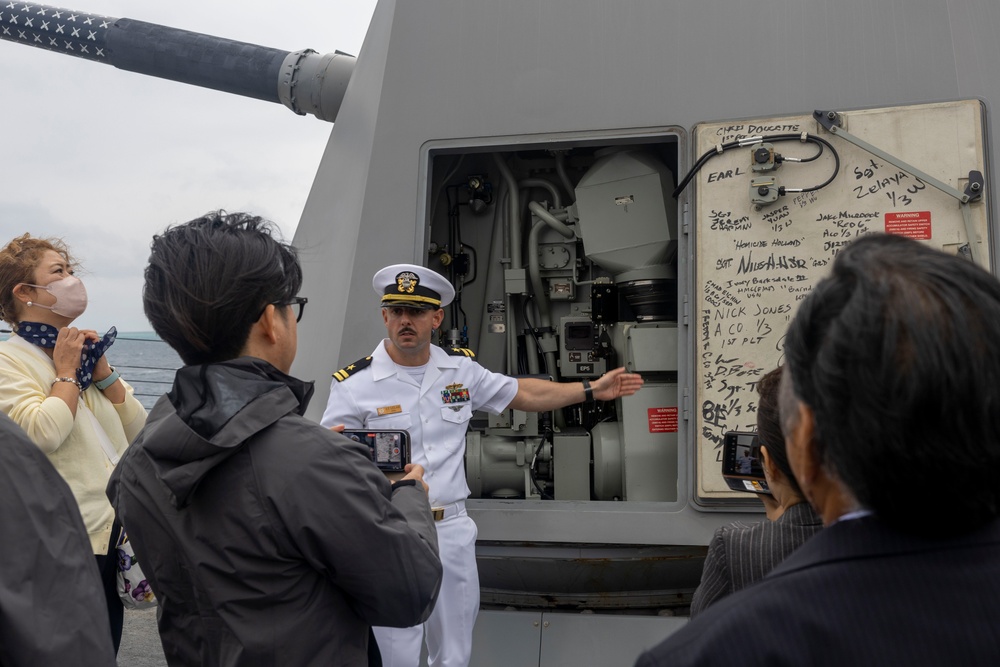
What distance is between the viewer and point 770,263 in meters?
3.17

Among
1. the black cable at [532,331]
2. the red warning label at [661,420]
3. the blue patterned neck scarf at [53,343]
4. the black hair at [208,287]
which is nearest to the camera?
the black hair at [208,287]

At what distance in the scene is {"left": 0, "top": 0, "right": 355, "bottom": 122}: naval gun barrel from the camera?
458cm

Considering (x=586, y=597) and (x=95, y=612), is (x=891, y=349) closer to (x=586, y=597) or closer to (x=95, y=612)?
(x=95, y=612)

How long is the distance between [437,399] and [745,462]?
5.26 feet

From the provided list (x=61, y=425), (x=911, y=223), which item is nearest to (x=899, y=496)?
(x=61, y=425)

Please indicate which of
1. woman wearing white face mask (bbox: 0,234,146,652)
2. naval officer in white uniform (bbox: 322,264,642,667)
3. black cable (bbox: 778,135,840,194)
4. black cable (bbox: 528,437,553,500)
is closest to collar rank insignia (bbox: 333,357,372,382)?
naval officer in white uniform (bbox: 322,264,642,667)

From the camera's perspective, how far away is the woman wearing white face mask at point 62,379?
2406 mm

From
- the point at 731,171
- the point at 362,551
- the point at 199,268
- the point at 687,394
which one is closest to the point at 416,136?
the point at 731,171

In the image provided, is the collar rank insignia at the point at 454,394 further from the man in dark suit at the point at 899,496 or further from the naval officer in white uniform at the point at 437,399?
the man in dark suit at the point at 899,496

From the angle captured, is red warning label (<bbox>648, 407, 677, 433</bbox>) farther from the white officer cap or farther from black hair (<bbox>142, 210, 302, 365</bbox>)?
black hair (<bbox>142, 210, 302, 365</bbox>)

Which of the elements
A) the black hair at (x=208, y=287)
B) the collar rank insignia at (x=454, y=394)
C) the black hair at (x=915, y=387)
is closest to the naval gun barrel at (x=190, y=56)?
the collar rank insignia at (x=454, y=394)

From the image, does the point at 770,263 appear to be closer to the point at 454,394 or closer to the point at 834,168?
the point at 834,168

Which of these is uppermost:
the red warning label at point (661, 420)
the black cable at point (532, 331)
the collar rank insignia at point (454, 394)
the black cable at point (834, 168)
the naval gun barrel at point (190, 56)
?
the naval gun barrel at point (190, 56)

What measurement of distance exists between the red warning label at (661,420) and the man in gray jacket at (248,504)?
232cm
